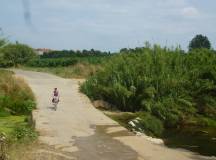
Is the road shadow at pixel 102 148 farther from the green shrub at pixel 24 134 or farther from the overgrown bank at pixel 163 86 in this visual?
the overgrown bank at pixel 163 86

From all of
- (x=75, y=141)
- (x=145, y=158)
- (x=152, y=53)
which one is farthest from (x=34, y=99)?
(x=145, y=158)

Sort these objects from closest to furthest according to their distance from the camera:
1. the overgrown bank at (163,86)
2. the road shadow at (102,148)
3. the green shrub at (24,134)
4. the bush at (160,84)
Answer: the road shadow at (102,148) < the green shrub at (24,134) < the overgrown bank at (163,86) < the bush at (160,84)

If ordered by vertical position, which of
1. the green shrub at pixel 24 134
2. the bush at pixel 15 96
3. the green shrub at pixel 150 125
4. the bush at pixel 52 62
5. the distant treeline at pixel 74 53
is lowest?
the green shrub at pixel 150 125

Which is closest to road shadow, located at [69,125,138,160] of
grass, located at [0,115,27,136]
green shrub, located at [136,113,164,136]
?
grass, located at [0,115,27,136]

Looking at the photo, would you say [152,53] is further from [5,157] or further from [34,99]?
[5,157]

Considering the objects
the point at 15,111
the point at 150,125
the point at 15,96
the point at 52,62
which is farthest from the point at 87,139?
the point at 52,62

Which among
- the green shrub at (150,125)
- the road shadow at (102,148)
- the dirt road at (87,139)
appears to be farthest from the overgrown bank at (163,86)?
the road shadow at (102,148)

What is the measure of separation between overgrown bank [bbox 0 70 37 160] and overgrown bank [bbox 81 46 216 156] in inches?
157

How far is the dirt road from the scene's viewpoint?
13.8m

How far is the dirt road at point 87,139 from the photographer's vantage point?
45.4 feet

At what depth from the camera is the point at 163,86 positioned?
25.1 metres

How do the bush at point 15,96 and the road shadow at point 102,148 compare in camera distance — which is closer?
the road shadow at point 102,148

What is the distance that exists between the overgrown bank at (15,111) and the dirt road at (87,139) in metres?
0.45

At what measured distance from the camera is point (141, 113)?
76.5 feet
